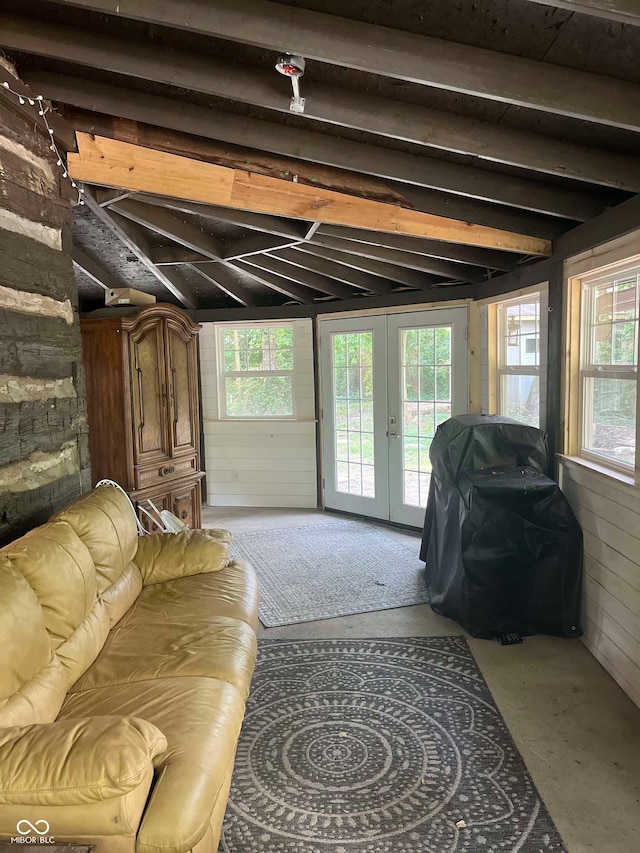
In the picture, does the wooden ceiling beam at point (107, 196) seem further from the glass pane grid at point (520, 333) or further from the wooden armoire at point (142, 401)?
the glass pane grid at point (520, 333)

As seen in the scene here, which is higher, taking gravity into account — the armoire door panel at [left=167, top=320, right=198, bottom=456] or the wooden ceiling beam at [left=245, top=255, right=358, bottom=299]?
the wooden ceiling beam at [left=245, top=255, right=358, bottom=299]

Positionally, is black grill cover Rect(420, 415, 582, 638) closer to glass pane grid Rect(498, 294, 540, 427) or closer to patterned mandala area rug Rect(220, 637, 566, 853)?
patterned mandala area rug Rect(220, 637, 566, 853)

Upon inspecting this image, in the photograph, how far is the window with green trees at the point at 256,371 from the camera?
21.0ft

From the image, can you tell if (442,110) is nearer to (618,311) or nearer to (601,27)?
(601,27)

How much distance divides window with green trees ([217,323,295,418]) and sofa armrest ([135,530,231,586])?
3.37 m

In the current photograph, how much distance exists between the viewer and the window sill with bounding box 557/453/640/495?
2.73 metres

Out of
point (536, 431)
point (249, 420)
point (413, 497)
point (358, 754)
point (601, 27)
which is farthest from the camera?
point (249, 420)

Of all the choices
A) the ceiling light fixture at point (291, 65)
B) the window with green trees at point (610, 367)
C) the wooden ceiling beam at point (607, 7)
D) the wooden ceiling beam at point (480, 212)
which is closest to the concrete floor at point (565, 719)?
the window with green trees at point (610, 367)

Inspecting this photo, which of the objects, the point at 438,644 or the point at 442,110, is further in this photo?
the point at 438,644

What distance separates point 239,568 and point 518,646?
1.61 metres

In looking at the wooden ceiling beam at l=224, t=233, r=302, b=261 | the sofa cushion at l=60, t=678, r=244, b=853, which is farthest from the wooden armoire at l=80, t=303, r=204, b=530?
the sofa cushion at l=60, t=678, r=244, b=853

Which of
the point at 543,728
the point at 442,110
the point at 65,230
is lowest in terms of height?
the point at 543,728

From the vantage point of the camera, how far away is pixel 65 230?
115 inches

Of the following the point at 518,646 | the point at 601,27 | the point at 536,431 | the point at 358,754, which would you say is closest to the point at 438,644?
the point at 518,646
